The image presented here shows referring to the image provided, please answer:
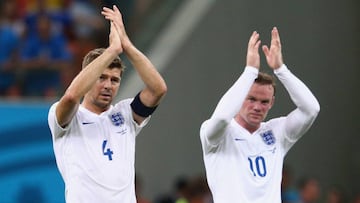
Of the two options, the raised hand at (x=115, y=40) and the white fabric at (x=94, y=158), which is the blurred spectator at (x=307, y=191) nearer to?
the white fabric at (x=94, y=158)

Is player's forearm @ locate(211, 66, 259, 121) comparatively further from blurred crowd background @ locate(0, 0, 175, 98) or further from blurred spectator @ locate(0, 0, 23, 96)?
blurred spectator @ locate(0, 0, 23, 96)

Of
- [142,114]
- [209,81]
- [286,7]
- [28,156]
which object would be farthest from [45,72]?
[142,114]

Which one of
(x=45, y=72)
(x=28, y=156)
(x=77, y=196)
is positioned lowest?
(x=77, y=196)

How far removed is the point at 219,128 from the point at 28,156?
527 cm

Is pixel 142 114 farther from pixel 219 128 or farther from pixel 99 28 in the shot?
pixel 99 28

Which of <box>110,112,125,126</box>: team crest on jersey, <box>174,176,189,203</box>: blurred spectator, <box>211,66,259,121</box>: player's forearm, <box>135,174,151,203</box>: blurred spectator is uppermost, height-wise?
<box>110,112,125,126</box>: team crest on jersey

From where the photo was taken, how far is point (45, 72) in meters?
15.6

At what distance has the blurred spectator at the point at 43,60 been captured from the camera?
15.6m

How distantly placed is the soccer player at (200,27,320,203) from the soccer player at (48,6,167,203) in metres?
0.60

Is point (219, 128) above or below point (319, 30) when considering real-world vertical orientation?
below

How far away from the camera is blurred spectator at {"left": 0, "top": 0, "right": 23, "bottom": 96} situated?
619 inches

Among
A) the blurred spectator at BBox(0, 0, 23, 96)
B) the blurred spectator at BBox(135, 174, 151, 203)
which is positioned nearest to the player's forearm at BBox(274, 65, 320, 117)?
the blurred spectator at BBox(135, 174, 151, 203)

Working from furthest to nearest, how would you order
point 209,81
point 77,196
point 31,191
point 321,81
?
point 321,81 < point 209,81 < point 31,191 < point 77,196

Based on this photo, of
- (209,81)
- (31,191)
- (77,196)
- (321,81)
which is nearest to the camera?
(77,196)
